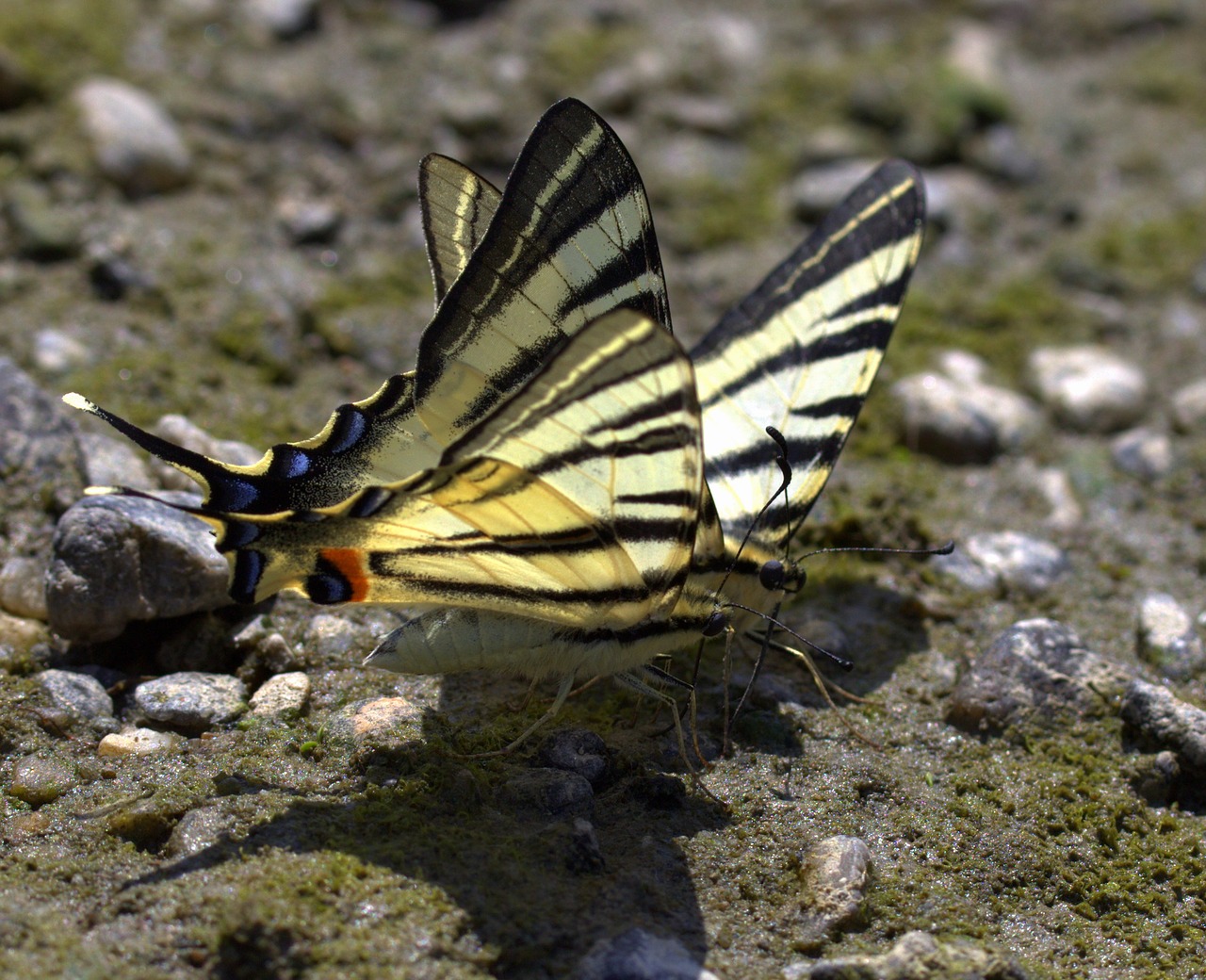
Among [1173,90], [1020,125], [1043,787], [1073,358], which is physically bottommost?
[1043,787]

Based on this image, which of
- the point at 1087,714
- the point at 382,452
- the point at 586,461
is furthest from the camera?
the point at 1087,714

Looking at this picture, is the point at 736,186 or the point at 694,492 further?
the point at 736,186

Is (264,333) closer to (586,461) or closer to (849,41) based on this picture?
(586,461)

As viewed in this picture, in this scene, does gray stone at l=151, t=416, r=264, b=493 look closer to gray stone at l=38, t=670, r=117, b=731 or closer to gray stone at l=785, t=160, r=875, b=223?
gray stone at l=38, t=670, r=117, b=731

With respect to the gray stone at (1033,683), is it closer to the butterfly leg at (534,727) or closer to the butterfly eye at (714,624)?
the butterfly eye at (714,624)

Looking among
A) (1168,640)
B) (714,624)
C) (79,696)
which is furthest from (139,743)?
(1168,640)

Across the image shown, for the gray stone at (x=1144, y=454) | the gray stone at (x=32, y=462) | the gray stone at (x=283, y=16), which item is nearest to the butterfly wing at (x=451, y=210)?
the gray stone at (x=32, y=462)

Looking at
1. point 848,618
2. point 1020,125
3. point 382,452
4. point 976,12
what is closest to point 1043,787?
point 848,618

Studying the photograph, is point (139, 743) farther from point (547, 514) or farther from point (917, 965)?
point (917, 965)
